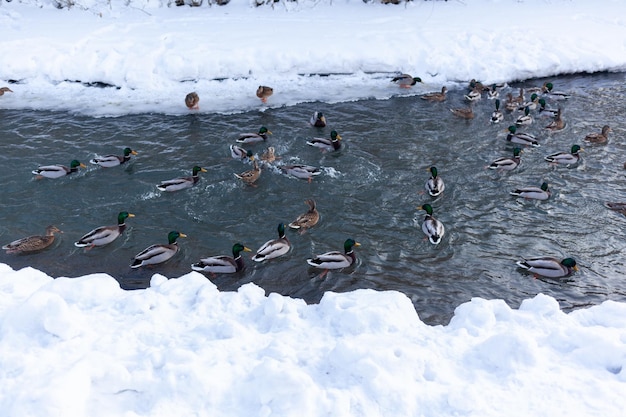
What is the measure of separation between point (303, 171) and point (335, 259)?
3280 millimetres

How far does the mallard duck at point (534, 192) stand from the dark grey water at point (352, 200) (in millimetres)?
209

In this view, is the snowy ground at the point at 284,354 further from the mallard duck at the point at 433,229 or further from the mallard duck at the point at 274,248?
the mallard duck at the point at 433,229

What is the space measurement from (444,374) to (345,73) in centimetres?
1355

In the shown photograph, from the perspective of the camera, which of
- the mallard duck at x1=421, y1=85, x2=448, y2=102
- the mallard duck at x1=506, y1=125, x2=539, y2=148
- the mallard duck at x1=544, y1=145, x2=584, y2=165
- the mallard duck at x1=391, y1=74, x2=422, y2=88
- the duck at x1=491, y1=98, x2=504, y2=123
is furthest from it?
the mallard duck at x1=391, y1=74, x2=422, y2=88

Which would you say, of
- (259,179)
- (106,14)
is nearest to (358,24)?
(106,14)

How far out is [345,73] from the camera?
57.8 feet

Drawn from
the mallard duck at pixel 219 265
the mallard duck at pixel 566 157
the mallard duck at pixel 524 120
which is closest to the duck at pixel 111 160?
the mallard duck at pixel 219 265

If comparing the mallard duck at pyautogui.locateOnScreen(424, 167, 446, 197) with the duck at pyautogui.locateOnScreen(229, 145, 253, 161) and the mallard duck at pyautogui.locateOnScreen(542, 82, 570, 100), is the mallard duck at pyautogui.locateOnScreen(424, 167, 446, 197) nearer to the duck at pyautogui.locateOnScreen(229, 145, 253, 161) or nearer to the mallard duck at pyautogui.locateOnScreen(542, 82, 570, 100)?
the duck at pyautogui.locateOnScreen(229, 145, 253, 161)

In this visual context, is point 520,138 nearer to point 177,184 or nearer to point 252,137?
point 252,137

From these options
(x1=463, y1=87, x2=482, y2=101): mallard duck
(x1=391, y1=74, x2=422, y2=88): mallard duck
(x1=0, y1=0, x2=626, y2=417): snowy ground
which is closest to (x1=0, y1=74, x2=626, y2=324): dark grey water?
(x1=463, y1=87, x2=482, y2=101): mallard duck

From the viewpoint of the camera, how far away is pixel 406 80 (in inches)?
665

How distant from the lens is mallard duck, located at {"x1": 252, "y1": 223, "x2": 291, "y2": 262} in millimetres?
9203

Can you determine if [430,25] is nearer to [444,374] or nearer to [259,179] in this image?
[259,179]

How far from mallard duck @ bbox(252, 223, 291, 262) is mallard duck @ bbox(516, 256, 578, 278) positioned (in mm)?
3720
